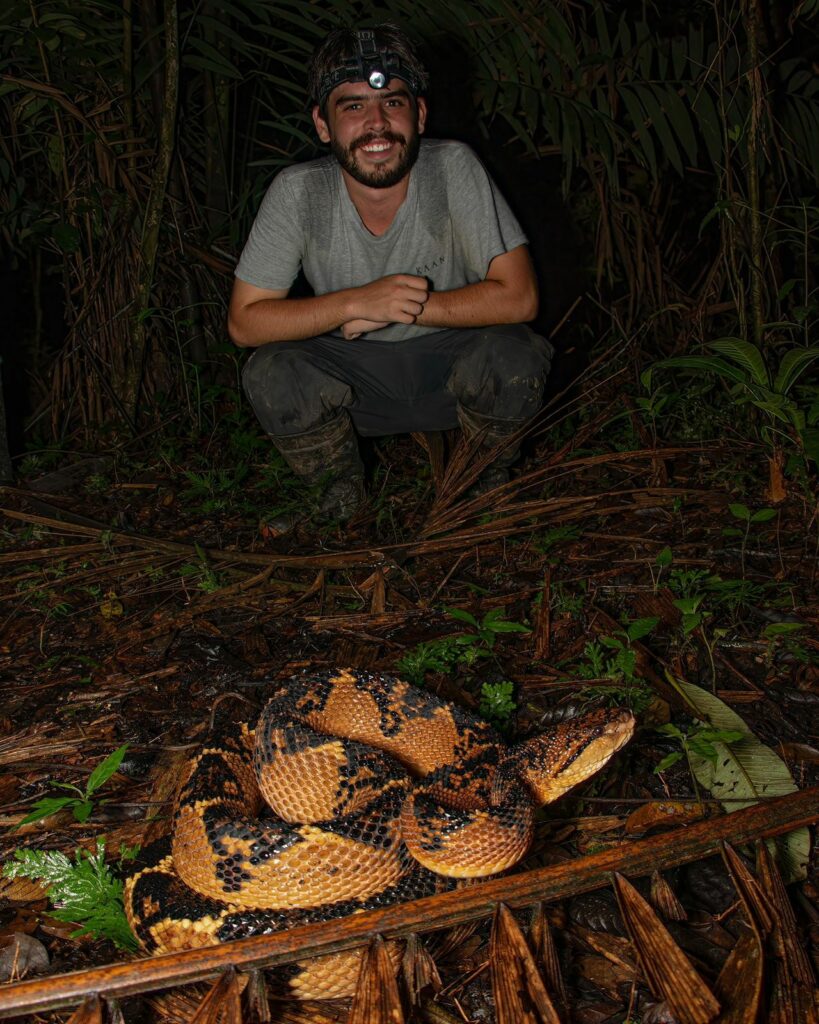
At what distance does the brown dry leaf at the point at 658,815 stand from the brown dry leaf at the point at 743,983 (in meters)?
0.88

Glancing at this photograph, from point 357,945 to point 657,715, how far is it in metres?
1.84

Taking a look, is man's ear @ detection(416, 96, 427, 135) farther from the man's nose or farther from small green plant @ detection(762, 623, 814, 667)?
small green plant @ detection(762, 623, 814, 667)

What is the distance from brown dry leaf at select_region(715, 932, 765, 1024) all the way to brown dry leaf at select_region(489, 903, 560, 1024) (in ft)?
1.20

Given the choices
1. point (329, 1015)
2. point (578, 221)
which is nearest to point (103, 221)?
point (578, 221)

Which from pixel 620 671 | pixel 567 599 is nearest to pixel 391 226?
pixel 567 599

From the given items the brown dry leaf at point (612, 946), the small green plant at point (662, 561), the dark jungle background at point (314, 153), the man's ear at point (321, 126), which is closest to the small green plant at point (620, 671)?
the small green plant at point (662, 561)

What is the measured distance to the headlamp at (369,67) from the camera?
15.5 feet

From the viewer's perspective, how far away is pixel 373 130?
190 inches

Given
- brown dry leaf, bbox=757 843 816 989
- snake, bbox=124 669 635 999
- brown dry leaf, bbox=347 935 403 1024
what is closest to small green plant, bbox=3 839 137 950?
snake, bbox=124 669 635 999

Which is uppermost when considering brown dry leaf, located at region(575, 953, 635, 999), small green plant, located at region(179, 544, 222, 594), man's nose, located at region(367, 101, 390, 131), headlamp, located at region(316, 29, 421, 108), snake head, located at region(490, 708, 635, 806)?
headlamp, located at region(316, 29, 421, 108)

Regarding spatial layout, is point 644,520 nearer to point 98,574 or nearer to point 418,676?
point 418,676

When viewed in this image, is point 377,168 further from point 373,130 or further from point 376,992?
point 376,992

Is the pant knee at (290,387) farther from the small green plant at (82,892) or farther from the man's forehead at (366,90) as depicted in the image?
the small green plant at (82,892)

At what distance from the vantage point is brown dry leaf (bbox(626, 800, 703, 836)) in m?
2.71
